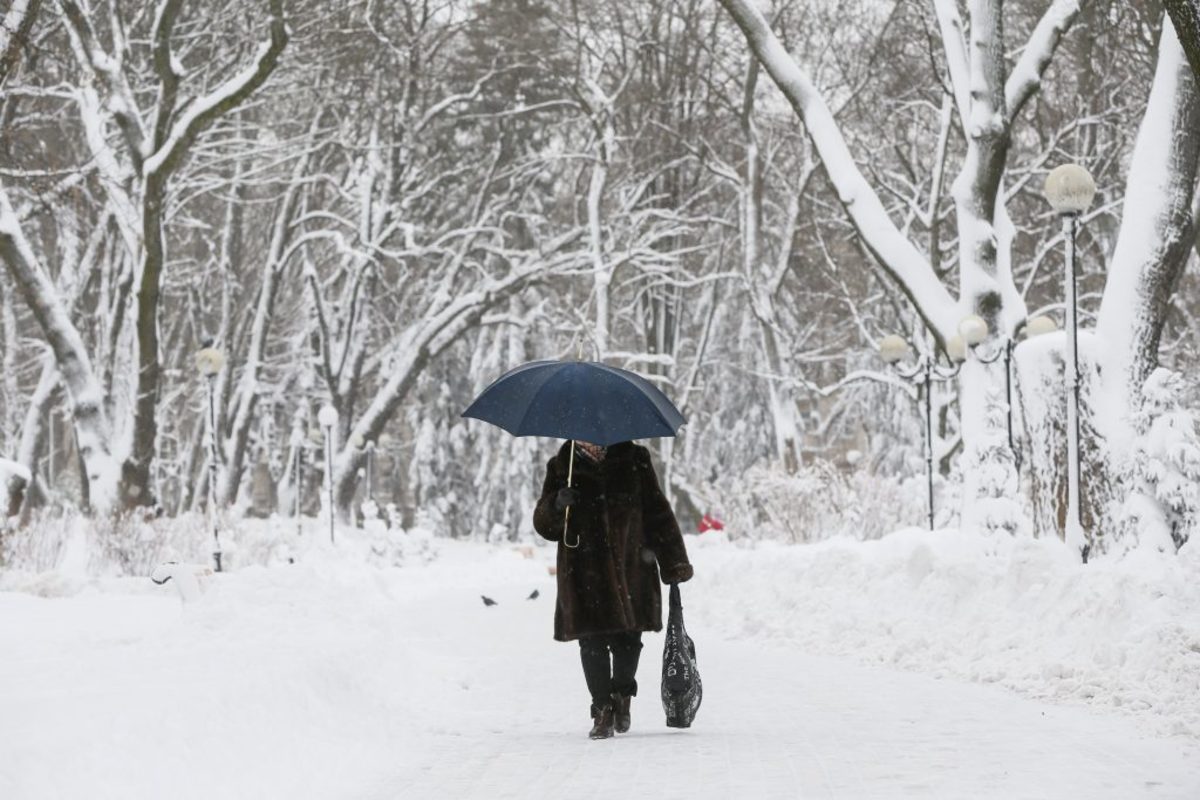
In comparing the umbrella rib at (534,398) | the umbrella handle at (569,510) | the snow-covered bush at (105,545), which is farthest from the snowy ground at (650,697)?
the snow-covered bush at (105,545)

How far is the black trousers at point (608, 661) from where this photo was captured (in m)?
7.81

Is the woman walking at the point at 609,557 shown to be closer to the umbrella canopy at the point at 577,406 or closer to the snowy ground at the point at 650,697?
the umbrella canopy at the point at 577,406

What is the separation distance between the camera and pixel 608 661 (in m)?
7.90

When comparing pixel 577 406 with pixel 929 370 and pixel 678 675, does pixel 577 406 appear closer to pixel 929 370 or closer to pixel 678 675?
pixel 678 675

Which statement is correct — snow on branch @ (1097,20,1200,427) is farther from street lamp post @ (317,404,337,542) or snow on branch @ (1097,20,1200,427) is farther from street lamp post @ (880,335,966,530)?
street lamp post @ (317,404,337,542)

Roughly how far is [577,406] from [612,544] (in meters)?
0.75

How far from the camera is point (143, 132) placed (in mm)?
22469

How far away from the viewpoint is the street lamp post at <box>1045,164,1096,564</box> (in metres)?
13.3

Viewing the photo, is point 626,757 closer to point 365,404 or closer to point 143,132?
point 143,132

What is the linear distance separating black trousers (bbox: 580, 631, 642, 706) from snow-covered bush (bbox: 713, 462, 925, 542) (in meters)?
13.8

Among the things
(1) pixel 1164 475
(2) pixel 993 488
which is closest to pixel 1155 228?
(1) pixel 1164 475

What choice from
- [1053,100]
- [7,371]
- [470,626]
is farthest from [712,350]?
[470,626]

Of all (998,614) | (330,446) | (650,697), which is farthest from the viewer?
(330,446)

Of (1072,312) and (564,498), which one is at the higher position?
(1072,312)
